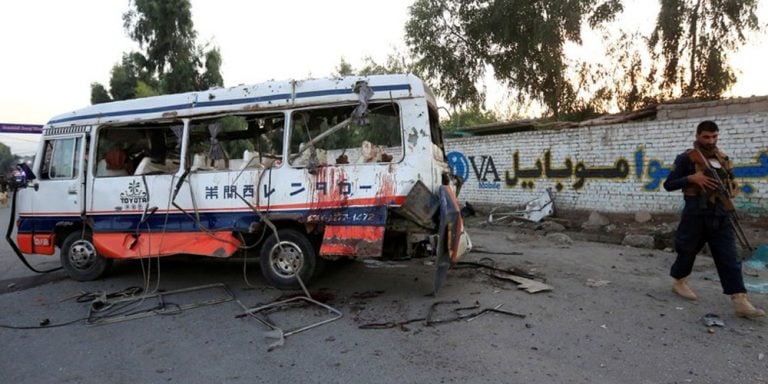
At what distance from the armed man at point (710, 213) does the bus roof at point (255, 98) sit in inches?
103

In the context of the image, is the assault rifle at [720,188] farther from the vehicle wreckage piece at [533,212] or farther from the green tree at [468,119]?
the green tree at [468,119]

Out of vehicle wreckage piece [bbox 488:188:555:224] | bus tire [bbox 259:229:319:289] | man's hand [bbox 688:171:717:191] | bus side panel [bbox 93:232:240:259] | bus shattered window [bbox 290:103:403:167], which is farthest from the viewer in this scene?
vehicle wreckage piece [bbox 488:188:555:224]

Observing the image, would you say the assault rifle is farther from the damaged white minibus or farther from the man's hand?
the damaged white minibus

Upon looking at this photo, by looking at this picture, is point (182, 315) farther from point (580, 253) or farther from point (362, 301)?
point (580, 253)

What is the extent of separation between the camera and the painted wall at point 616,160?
7.98 meters

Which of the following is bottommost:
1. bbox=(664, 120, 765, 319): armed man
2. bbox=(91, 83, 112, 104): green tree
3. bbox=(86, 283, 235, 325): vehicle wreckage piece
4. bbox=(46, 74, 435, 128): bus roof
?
bbox=(86, 283, 235, 325): vehicle wreckage piece

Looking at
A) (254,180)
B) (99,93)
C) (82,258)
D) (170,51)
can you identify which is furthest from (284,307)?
(99,93)

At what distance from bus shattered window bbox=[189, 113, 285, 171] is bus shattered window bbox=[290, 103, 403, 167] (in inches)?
9.4

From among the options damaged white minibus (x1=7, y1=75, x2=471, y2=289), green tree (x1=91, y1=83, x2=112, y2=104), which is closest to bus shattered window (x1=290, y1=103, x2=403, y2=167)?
damaged white minibus (x1=7, y1=75, x2=471, y2=289)

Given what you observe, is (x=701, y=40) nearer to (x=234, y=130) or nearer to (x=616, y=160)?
(x=616, y=160)

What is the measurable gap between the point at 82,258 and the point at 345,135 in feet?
12.5

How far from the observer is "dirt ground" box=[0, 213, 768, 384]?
10.3 feet

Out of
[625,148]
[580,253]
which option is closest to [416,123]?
[580,253]

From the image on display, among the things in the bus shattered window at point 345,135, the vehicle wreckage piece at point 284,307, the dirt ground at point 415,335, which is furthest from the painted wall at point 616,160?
the vehicle wreckage piece at point 284,307
